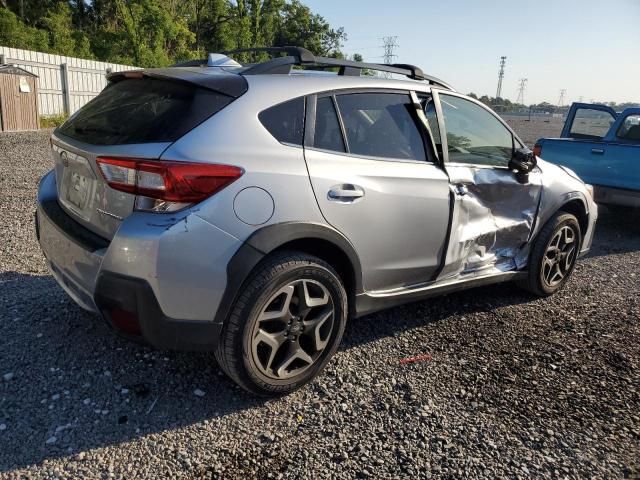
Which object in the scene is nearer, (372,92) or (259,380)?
(259,380)

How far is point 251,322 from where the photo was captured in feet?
8.81

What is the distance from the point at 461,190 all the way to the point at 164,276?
2111 millimetres

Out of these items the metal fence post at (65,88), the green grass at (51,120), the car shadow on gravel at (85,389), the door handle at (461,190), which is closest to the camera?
the car shadow on gravel at (85,389)

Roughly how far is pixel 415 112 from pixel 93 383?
258 centimetres

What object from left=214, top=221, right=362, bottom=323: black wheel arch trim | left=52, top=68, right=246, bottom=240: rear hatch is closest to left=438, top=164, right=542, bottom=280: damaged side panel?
left=214, top=221, right=362, bottom=323: black wheel arch trim

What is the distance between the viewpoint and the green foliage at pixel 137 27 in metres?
26.6

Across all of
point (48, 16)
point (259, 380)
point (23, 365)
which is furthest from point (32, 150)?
point (48, 16)

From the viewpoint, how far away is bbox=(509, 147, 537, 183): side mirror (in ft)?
13.4

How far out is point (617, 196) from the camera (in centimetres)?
715

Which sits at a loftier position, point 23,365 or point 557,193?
point 557,193

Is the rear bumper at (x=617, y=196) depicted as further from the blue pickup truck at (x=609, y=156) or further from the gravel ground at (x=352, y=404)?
the gravel ground at (x=352, y=404)

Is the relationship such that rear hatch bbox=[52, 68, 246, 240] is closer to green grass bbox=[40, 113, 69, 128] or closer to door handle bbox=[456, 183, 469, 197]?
door handle bbox=[456, 183, 469, 197]

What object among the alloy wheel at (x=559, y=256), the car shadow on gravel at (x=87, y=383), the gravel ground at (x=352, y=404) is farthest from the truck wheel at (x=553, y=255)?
the car shadow on gravel at (x=87, y=383)

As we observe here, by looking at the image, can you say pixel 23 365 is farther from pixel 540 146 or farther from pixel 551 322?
pixel 540 146
